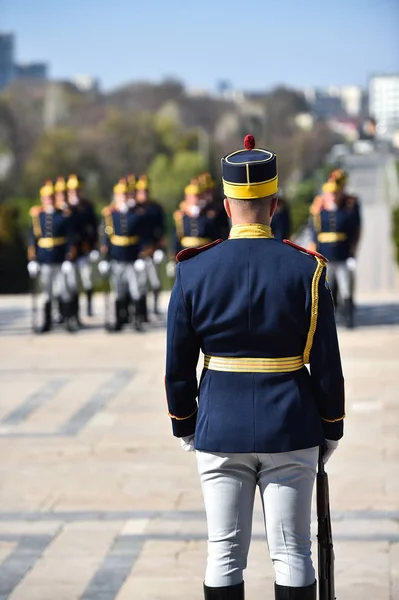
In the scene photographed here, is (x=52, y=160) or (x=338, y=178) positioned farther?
(x=52, y=160)

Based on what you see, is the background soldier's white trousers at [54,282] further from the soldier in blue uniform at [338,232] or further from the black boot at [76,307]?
the soldier in blue uniform at [338,232]

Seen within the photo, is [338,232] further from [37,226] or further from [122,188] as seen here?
[37,226]

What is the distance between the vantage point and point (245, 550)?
397 centimetres

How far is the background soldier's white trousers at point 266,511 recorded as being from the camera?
153 inches

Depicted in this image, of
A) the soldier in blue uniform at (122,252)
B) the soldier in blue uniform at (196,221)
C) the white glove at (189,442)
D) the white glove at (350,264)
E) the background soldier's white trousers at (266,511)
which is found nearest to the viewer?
the background soldier's white trousers at (266,511)

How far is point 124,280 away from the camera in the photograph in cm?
1420

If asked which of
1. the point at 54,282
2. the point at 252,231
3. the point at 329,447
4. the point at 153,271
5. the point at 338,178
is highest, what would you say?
the point at 252,231

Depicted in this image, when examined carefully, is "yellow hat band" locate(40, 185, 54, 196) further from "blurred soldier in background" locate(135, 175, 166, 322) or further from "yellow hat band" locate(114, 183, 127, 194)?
"blurred soldier in background" locate(135, 175, 166, 322)

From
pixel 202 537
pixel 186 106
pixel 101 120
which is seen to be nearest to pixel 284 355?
pixel 202 537

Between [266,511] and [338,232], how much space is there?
968cm

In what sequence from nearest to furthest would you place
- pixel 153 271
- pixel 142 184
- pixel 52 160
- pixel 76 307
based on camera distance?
pixel 76 307, pixel 142 184, pixel 153 271, pixel 52 160

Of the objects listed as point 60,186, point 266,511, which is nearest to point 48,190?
point 60,186

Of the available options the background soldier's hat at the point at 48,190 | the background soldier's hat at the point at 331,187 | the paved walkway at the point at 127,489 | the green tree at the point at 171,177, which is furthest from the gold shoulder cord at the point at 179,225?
the green tree at the point at 171,177

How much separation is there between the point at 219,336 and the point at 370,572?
1.97 m
